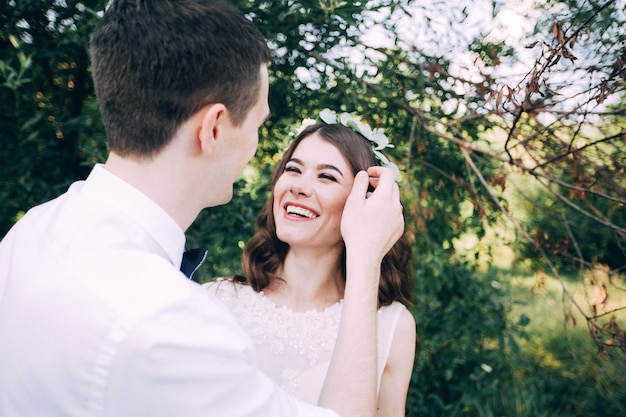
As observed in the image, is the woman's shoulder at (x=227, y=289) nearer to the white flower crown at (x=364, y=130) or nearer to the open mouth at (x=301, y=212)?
the open mouth at (x=301, y=212)

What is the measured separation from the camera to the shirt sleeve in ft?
3.19

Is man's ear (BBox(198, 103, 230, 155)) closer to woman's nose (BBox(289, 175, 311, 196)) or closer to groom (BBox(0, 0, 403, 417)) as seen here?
groom (BBox(0, 0, 403, 417))

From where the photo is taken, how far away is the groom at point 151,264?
0.99 m

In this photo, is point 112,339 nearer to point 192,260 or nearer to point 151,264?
point 151,264

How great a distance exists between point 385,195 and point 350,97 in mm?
1354

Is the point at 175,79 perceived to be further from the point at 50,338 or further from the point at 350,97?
the point at 350,97

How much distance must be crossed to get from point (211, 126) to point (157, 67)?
0.19 meters

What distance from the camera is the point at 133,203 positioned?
47.8 inches

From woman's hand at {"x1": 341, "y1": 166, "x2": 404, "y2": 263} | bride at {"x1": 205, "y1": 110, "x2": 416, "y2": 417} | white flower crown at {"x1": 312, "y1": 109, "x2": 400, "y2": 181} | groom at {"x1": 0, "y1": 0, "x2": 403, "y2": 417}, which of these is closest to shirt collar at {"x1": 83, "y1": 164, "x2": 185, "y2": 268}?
groom at {"x1": 0, "y1": 0, "x2": 403, "y2": 417}

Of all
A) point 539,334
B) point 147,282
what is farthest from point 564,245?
point 539,334

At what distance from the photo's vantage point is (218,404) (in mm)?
1059

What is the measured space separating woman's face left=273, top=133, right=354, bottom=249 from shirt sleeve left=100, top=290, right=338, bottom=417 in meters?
1.32

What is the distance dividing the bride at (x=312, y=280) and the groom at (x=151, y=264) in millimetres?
846

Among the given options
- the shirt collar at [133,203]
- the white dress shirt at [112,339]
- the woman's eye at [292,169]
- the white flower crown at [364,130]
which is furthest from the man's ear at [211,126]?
the white flower crown at [364,130]
